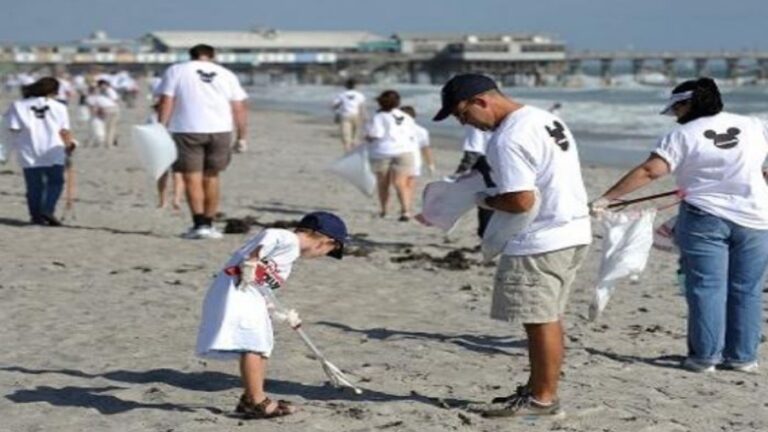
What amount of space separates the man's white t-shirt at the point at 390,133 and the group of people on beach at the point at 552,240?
6176 mm

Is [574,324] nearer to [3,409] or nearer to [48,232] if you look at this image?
[3,409]

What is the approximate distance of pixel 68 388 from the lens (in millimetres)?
5785

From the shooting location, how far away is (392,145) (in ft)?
40.3

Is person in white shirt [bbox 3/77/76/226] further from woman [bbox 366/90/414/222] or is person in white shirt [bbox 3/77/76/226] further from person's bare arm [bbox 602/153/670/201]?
person's bare arm [bbox 602/153/670/201]

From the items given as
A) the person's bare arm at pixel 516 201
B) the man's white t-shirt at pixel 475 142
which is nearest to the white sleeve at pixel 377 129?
the man's white t-shirt at pixel 475 142

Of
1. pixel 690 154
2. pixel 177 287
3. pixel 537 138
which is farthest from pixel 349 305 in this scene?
pixel 537 138

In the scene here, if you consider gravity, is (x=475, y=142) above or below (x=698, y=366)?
above

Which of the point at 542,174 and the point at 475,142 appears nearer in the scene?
the point at 542,174

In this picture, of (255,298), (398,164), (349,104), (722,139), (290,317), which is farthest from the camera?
(349,104)

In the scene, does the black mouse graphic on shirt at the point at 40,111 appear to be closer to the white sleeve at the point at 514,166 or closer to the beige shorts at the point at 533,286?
the beige shorts at the point at 533,286

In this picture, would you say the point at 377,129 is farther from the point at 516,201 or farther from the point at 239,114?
the point at 516,201

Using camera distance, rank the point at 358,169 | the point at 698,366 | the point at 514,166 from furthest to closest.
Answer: the point at 358,169 → the point at 698,366 → the point at 514,166

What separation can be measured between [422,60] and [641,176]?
110806 mm

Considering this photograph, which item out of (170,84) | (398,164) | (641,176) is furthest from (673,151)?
(398,164)
